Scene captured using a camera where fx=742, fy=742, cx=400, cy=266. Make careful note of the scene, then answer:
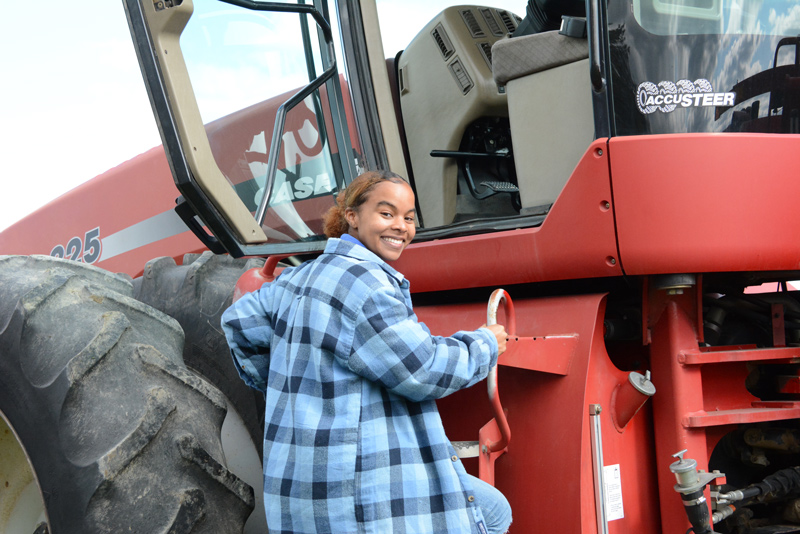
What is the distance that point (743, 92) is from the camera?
1912 millimetres

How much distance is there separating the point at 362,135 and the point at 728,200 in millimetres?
1316

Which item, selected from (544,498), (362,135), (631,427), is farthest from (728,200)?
(362,135)

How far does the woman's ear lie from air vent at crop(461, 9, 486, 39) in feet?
4.89

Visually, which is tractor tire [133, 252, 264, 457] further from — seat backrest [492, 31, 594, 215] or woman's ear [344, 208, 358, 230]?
seat backrest [492, 31, 594, 215]

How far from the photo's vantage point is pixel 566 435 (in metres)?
1.93

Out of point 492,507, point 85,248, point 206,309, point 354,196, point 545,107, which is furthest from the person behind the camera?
point 85,248

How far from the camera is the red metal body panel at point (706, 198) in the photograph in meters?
1.80

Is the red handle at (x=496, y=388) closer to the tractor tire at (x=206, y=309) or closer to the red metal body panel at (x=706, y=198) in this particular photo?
the red metal body panel at (x=706, y=198)

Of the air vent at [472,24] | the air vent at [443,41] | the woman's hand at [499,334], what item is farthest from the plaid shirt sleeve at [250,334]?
the air vent at [472,24]

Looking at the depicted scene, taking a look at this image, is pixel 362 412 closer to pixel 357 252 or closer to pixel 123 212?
pixel 357 252

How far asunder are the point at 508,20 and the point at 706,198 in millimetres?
1706

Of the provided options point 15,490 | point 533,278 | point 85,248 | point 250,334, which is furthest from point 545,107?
point 85,248

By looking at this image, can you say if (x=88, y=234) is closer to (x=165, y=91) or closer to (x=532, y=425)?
(x=165, y=91)

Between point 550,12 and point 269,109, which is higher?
point 550,12
